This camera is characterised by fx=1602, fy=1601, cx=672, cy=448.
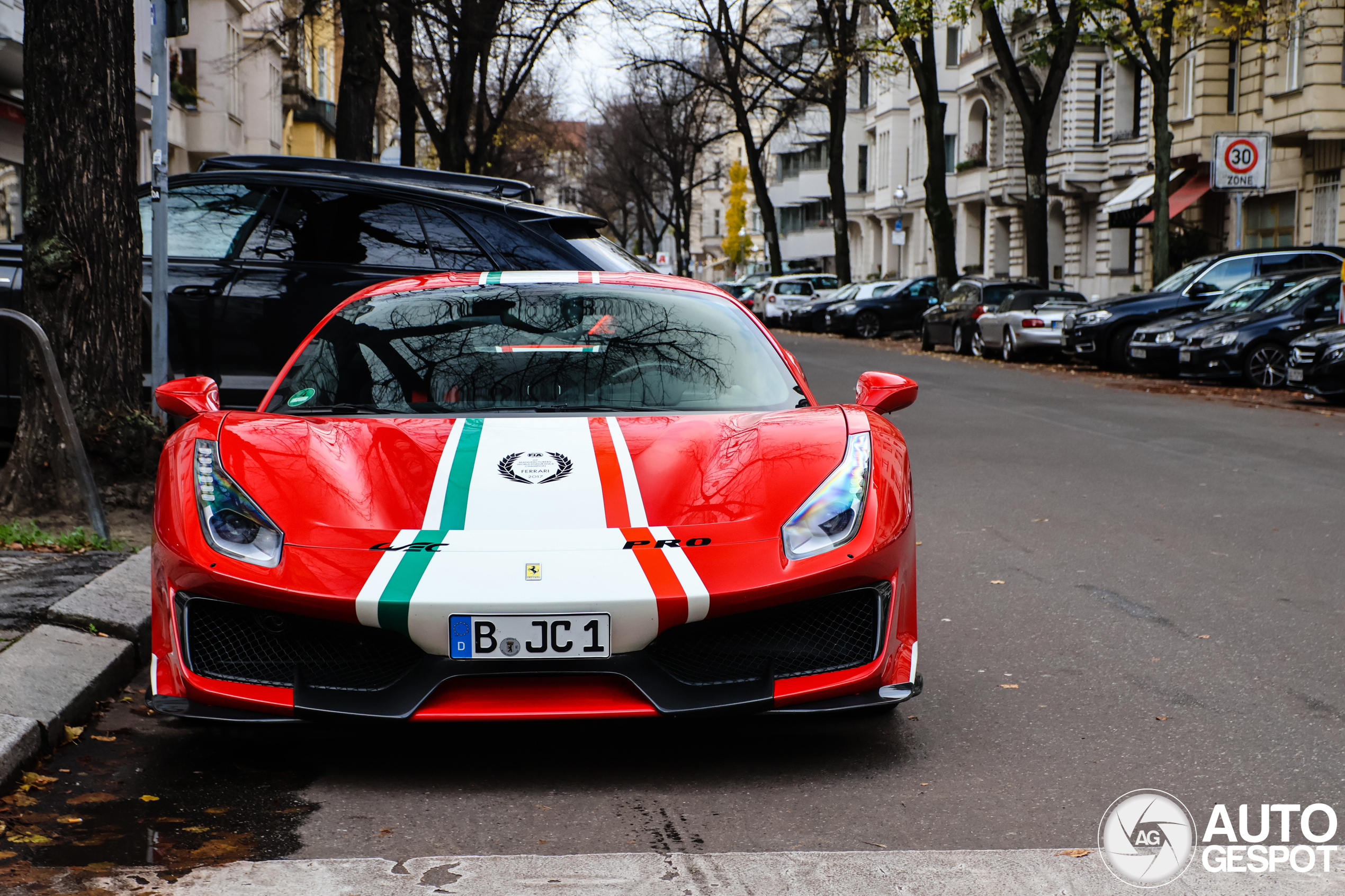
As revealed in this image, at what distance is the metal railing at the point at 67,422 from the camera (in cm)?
684

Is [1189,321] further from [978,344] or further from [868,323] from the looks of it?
[868,323]

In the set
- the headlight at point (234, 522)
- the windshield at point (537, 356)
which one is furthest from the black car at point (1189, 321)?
the headlight at point (234, 522)

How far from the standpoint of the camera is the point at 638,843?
3588 mm

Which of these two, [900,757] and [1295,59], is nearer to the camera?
[900,757]

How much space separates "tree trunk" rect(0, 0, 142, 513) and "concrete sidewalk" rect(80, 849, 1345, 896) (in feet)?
15.0

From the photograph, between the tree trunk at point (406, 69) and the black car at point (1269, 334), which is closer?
the black car at point (1269, 334)

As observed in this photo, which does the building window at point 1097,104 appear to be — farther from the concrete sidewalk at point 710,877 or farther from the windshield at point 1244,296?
the concrete sidewalk at point 710,877

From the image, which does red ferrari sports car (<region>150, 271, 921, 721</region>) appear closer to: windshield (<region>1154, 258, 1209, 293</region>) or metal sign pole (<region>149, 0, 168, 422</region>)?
metal sign pole (<region>149, 0, 168, 422</region>)

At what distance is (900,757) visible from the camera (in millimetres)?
4297

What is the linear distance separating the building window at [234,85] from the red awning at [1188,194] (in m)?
23.1

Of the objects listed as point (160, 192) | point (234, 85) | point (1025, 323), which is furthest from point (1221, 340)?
point (234, 85)

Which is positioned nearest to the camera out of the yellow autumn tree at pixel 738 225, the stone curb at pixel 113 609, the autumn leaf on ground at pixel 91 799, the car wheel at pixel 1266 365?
the autumn leaf on ground at pixel 91 799

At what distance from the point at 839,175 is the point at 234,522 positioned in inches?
1773

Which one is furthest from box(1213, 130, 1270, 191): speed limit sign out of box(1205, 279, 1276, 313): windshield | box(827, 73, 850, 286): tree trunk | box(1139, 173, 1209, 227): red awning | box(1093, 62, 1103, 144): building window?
box(1093, 62, 1103, 144): building window
